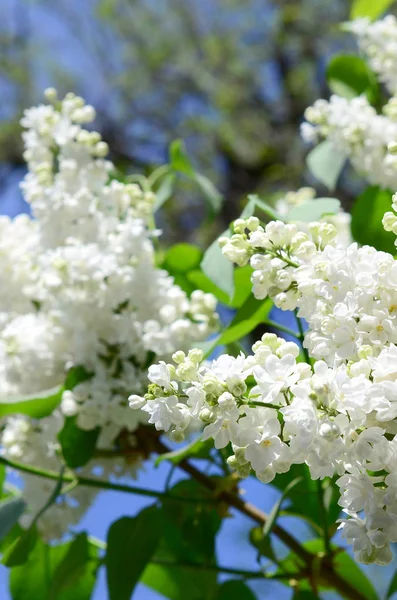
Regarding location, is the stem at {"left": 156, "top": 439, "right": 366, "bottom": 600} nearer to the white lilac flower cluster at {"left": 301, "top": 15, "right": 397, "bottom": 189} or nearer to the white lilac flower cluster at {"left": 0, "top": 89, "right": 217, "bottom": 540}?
the white lilac flower cluster at {"left": 0, "top": 89, "right": 217, "bottom": 540}

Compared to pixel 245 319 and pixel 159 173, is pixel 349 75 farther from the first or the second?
pixel 245 319

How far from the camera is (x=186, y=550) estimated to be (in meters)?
0.96

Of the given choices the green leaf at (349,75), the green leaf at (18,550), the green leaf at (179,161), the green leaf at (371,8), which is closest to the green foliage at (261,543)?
the green leaf at (18,550)

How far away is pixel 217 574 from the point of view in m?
0.96

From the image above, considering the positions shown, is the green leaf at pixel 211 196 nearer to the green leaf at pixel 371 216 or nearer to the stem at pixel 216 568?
the green leaf at pixel 371 216

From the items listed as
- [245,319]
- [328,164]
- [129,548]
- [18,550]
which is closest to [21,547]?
[18,550]

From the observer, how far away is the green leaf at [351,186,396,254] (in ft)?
2.74

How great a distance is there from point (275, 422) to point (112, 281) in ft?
1.50

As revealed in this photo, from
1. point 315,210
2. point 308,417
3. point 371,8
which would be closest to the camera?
point 308,417

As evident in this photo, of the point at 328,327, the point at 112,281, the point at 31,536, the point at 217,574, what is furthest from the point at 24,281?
the point at 328,327

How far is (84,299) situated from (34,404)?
123mm

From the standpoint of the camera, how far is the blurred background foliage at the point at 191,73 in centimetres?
610

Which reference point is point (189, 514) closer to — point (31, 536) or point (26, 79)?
point (31, 536)

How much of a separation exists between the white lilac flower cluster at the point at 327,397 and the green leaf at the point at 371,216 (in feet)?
1.04
